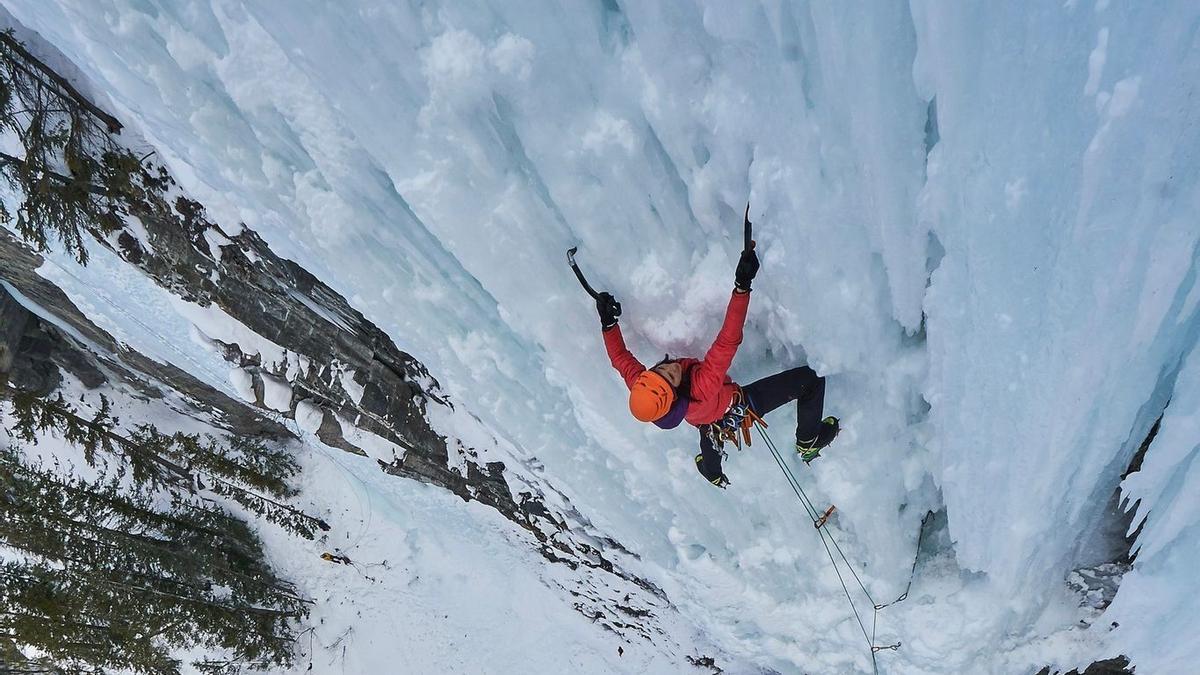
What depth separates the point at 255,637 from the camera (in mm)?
9000

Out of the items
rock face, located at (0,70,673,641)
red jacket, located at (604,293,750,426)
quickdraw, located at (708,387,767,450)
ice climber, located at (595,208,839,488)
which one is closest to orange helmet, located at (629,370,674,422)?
ice climber, located at (595,208,839,488)

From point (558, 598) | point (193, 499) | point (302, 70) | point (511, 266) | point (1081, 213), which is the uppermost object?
point (193, 499)

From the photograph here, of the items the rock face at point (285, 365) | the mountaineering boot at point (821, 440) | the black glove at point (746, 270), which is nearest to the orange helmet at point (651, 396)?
the black glove at point (746, 270)

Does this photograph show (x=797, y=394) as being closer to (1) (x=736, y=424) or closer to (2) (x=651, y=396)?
(1) (x=736, y=424)

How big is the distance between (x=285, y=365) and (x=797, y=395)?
4.89 meters

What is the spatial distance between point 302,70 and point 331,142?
411 millimetres

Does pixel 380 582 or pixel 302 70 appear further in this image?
pixel 380 582

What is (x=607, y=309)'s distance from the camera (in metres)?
3.13

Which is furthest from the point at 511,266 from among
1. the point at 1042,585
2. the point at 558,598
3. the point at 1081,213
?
the point at 558,598

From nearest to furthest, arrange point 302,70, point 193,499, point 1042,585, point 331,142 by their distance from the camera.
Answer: point 302,70
point 331,142
point 1042,585
point 193,499

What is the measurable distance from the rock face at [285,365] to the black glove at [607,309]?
3061 millimetres

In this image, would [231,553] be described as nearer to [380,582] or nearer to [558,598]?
Result: [380,582]

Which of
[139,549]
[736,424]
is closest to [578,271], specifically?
[736,424]

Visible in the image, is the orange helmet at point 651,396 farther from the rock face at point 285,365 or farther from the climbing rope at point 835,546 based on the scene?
the rock face at point 285,365
